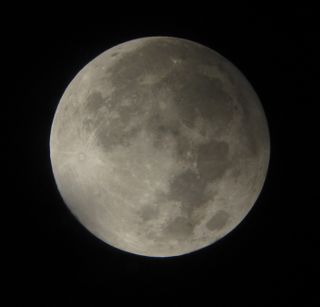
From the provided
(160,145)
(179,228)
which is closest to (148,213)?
(179,228)

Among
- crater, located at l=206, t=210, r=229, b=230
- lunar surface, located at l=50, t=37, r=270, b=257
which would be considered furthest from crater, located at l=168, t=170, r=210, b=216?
crater, located at l=206, t=210, r=229, b=230

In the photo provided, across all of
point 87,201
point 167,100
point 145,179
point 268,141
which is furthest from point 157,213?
point 268,141

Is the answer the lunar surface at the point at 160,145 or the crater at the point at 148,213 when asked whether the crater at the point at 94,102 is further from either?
the crater at the point at 148,213

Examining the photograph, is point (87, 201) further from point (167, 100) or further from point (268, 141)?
point (268, 141)

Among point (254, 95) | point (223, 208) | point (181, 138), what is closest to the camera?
point (181, 138)

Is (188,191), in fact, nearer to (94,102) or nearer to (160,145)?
(160,145)

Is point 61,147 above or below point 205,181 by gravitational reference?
above

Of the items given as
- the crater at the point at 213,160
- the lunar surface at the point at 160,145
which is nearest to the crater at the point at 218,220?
the lunar surface at the point at 160,145
